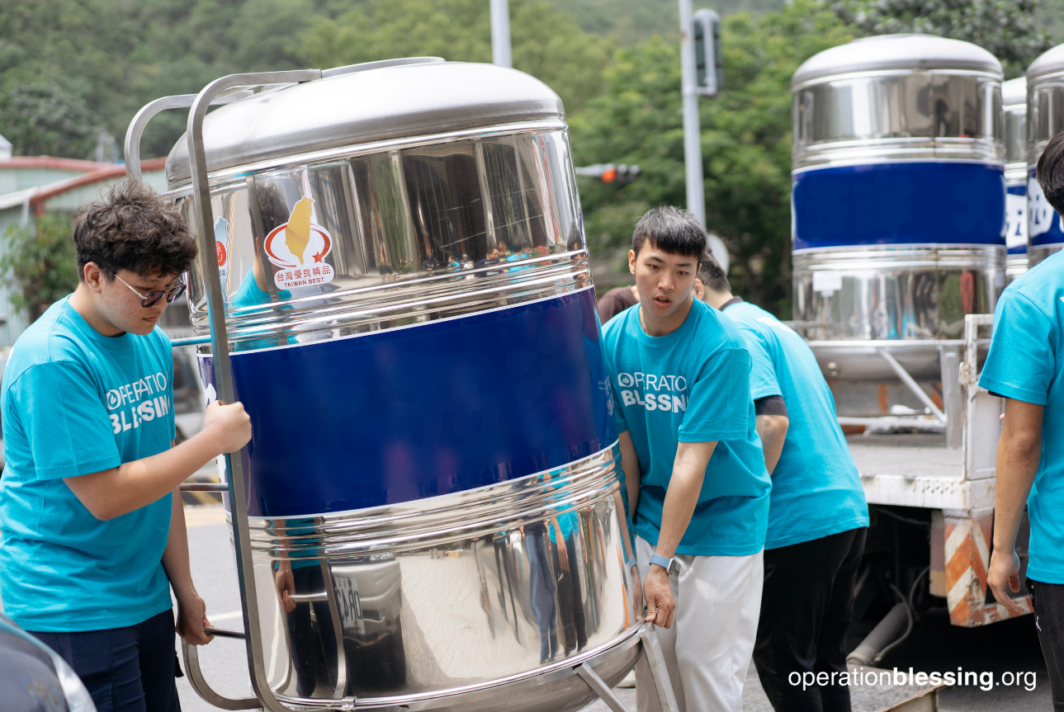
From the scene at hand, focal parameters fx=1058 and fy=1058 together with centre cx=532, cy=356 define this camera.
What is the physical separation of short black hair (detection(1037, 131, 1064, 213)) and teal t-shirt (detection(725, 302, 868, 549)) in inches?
43.4

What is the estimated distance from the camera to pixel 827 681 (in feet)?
12.2

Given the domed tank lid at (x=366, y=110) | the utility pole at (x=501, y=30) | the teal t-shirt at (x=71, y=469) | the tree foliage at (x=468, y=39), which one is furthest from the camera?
the tree foliage at (x=468, y=39)

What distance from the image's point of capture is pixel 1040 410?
2641 millimetres

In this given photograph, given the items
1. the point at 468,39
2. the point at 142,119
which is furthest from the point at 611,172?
the point at 468,39

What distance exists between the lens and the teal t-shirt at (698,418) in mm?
2988

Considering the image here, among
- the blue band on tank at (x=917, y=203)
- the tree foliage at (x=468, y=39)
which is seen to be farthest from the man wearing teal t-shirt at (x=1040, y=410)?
the tree foliage at (x=468, y=39)

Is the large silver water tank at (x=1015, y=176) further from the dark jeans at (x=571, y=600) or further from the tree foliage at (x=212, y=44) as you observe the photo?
the tree foliage at (x=212, y=44)

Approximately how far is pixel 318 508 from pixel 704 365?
3.80 ft

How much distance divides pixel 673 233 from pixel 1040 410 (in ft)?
3.46

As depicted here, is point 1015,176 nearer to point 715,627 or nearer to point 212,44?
point 715,627

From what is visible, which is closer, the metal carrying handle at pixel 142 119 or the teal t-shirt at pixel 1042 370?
the teal t-shirt at pixel 1042 370

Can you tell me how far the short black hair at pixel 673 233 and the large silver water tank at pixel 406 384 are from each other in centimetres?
45

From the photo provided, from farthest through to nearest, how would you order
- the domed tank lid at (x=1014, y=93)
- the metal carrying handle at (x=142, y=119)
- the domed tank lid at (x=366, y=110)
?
the domed tank lid at (x=1014, y=93), the metal carrying handle at (x=142, y=119), the domed tank lid at (x=366, y=110)

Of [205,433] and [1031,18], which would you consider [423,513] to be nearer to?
[205,433]
